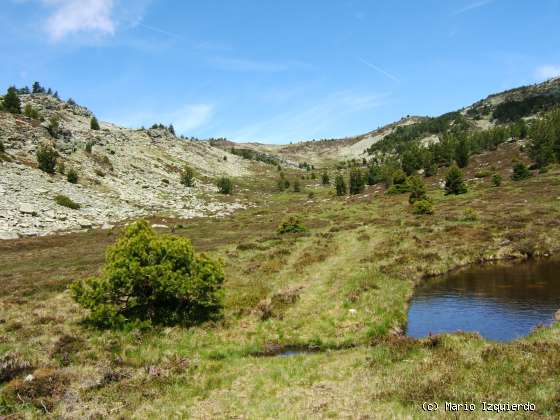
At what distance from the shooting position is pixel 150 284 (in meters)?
19.7

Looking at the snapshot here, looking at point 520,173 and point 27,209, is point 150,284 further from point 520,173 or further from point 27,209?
point 520,173

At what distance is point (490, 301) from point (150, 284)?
18.1 m

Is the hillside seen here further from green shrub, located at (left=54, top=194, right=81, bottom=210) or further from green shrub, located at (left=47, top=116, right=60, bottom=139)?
green shrub, located at (left=47, top=116, right=60, bottom=139)

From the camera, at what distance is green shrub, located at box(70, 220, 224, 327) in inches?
759

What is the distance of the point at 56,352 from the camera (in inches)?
664

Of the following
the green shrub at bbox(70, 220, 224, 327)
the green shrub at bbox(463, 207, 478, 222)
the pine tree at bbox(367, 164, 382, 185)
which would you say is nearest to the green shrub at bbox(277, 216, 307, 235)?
the green shrub at bbox(463, 207, 478, 222)

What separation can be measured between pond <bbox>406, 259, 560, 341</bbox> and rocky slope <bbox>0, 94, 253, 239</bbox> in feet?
172

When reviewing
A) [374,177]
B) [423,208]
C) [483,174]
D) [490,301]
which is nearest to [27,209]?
[423,208]

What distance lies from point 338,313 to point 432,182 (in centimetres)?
7836

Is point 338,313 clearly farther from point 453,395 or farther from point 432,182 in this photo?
point 432,182

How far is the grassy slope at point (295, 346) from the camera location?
1208 cm

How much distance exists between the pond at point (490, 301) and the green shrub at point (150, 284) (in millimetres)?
10401

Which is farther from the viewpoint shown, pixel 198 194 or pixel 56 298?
pixel 198 194

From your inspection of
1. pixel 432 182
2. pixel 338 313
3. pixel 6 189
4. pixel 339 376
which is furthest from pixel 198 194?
pixel 339 376
